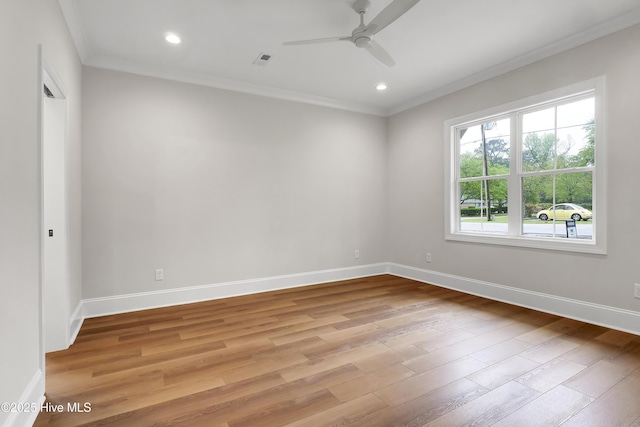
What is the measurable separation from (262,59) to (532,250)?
3.71 m

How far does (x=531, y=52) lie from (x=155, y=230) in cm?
464

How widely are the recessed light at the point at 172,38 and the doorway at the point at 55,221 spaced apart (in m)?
1.07

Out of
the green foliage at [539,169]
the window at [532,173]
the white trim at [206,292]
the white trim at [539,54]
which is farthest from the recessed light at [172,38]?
the green foliage at [539,169]

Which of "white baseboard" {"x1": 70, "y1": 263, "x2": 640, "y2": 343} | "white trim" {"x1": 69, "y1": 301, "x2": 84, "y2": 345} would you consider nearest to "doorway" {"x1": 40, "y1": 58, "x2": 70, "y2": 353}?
"white trim" {"x1": 69, "y1": 301, "x2": 84, "y2": 345}

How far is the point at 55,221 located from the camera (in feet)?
8.25

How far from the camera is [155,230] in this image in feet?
12.1

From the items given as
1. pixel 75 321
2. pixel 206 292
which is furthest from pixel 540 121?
pixel 75 321

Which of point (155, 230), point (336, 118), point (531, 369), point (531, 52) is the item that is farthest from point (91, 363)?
point (531, 52)

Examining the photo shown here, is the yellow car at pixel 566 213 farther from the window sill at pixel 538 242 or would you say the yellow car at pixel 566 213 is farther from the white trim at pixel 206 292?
the white trim at pixel 206 292

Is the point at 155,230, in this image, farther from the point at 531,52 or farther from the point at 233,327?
the point at 531,52

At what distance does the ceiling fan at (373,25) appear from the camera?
2.19 metres

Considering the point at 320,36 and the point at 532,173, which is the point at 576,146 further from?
the point at 320,36

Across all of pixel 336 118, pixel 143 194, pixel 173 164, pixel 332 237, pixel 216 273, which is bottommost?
pixel 216 273

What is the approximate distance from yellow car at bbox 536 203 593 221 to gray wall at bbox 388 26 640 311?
258mm
